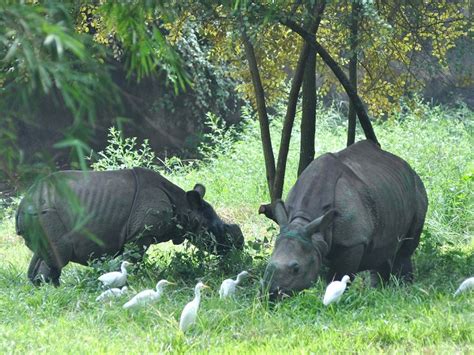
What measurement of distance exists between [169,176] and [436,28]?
6360 millimetres

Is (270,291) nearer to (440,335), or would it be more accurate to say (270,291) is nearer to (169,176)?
(440,335)

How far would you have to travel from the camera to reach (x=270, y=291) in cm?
803

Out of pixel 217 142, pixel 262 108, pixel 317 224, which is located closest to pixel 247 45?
pixel 262 108

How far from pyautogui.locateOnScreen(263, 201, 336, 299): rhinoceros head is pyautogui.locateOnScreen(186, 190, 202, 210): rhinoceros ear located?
235 cm

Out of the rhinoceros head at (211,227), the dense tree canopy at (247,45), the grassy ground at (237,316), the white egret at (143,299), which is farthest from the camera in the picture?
the rhinoceros head at (211,227)

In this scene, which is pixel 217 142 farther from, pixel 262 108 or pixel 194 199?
pixel 194 199

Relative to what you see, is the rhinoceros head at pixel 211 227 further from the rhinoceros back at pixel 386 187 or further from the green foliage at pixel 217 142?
the green foliage at pixel 217 142

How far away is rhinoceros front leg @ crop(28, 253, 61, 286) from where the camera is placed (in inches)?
397

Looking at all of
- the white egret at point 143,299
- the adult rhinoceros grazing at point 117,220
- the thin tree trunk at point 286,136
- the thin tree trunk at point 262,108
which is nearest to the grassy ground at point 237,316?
the white egret at point 143,299

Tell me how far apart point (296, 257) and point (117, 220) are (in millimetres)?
2631

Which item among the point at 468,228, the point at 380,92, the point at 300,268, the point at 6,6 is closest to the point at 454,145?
the point at 468,228

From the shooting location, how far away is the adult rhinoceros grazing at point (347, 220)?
818 cm

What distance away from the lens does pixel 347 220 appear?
8609 mm

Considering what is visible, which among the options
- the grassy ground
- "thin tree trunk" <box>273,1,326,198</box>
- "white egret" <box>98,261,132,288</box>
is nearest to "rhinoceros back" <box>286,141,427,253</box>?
the grassy ground
